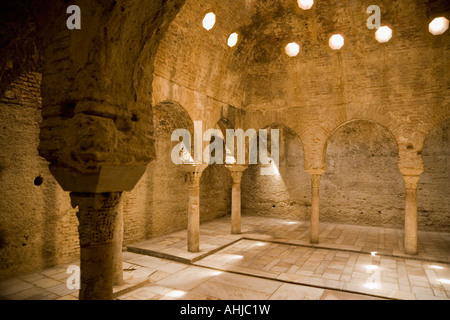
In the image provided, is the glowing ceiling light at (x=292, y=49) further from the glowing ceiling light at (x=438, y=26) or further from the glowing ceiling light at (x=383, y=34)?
the glowing ceiling light at (x=438, y=26)

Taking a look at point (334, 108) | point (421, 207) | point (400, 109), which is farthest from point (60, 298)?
point (421, 207)

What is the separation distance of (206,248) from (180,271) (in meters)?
1.66

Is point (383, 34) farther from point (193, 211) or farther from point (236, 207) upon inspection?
point (193, 211)

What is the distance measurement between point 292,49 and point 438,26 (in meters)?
3.66

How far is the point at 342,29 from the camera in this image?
8375 millimetres

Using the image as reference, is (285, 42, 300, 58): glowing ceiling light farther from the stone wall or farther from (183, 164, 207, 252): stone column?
the stone wall

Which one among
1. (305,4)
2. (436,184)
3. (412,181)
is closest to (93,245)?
(305,4)

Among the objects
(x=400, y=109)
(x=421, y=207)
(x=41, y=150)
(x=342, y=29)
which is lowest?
(x=421, y=207)

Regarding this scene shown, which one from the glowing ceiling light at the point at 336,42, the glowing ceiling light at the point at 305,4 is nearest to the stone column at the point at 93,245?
the glowing ceiling light at the point at 305,4

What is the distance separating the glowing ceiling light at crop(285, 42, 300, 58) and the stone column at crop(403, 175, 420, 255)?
4.76 m

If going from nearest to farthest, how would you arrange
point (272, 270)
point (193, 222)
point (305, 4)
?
point (272, 270) → point (193, 222) → point (305, 4)

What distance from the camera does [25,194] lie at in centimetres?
631

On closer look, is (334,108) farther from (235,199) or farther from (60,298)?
(60,298)
